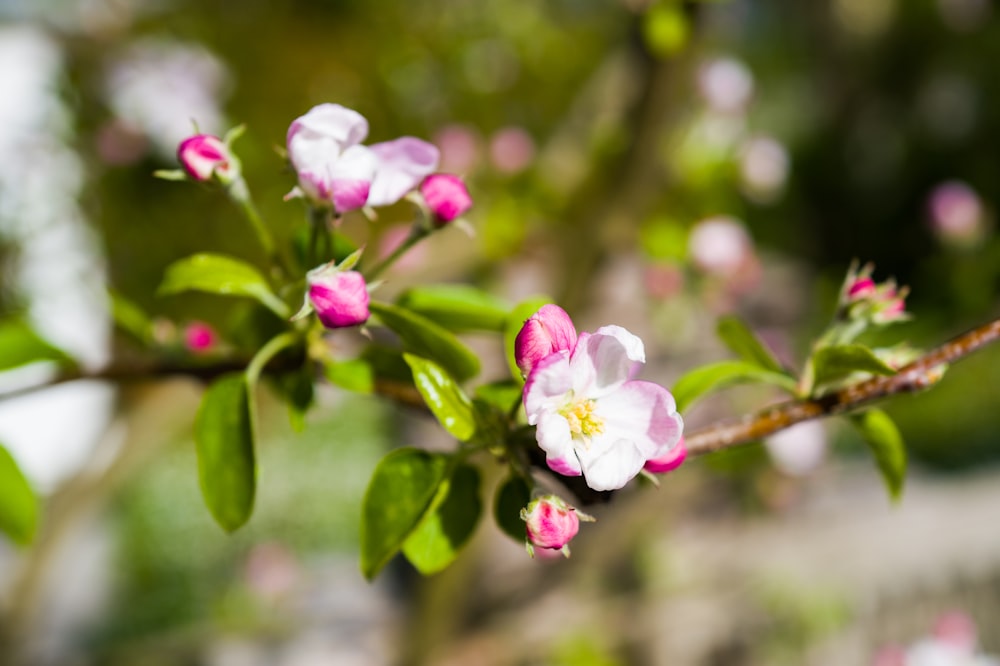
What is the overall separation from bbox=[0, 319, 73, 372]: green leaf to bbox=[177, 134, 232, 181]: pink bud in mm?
195

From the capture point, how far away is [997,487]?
3.37 m

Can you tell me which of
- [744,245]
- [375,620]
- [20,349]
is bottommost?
[375,620]

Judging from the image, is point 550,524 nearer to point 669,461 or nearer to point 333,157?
point 669,461

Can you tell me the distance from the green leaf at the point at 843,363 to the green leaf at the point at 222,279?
28 centimetres

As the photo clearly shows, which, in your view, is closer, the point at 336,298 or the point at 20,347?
the point at 336,298

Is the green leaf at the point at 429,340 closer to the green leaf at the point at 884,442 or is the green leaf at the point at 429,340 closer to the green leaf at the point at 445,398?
the green leaf at the point at 445,398

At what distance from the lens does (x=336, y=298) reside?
35 cm

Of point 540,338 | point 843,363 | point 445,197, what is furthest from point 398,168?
point 843,363

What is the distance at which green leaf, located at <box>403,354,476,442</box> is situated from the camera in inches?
14.0

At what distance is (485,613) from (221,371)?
2284 millimetres

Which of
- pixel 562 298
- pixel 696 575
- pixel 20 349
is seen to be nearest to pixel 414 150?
pixel 20 349

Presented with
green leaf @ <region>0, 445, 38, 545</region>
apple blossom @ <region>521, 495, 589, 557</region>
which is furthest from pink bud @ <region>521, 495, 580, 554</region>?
green leaf @ <region>0, 445, 38, 545</region>

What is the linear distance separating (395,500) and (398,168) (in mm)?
168

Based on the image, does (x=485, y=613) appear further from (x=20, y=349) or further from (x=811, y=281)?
(x=811, y=281)
